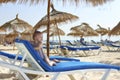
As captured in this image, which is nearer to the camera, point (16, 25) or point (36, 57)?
point (36, 57)

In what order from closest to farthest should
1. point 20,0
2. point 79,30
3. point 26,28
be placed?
point 20,0
point 26,28
point 79,30

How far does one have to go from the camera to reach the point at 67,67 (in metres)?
3.76

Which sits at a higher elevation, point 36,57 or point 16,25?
point 36,57

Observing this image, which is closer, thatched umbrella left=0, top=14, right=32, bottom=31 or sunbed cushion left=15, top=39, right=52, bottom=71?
sunbed cushion left=15, top=39, right=52, bottom=71

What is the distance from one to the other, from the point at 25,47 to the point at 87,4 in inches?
112

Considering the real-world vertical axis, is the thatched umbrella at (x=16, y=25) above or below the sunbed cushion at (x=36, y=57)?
below

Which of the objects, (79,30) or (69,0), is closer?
(69,0)

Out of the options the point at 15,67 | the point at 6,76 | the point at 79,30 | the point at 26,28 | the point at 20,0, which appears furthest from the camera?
→ the point at 79,30

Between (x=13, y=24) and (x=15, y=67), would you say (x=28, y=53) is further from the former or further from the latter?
(x=13, y=24)

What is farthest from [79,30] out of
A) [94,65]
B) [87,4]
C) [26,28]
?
[94,65]

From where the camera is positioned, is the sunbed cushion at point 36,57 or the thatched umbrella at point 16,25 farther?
the thatched umbrella at point 16,25

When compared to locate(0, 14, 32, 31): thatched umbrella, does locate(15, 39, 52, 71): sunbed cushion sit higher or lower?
higher

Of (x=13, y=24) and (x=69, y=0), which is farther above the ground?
(x=69, y=0)

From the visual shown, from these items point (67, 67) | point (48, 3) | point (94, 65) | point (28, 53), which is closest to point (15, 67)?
point (28, 53)
